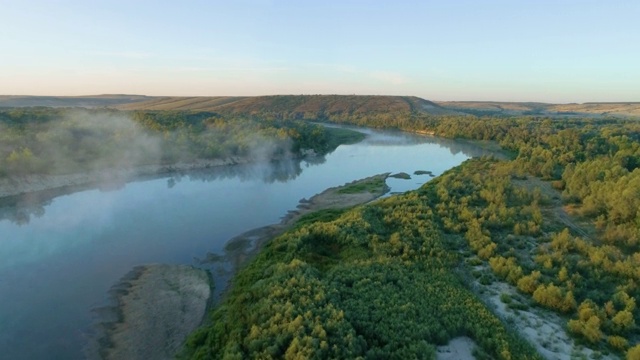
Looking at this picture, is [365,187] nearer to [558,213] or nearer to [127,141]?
[558,213]

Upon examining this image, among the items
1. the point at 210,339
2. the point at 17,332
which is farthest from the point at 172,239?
the point at 210,339

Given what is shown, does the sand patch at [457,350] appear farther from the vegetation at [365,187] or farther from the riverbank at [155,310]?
the vegetation at [365,187]

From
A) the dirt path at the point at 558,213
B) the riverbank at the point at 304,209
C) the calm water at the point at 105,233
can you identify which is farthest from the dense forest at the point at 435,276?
the calm water at the point at 105,233

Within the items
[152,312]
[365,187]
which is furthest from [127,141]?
[152,312]

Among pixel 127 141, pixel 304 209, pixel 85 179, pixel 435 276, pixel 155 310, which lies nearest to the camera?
pixel 155 310

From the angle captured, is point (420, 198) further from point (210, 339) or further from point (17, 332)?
point (17, 332)

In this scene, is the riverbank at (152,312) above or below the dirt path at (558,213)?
below
